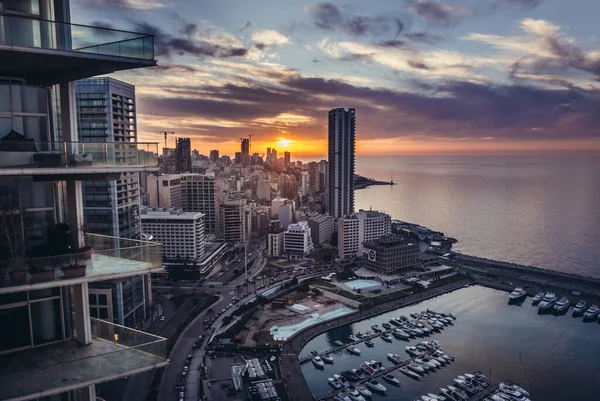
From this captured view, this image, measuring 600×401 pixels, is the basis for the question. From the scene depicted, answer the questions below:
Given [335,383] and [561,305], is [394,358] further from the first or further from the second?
[561,305]

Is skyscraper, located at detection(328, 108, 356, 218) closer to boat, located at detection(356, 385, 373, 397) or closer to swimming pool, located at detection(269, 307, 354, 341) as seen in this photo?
swimming pool, located at detection(269, 307, 354, 341)

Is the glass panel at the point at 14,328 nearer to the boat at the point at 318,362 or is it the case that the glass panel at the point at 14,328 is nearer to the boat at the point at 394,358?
the boat at the point at 318,362

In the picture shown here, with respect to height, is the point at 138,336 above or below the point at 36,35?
below

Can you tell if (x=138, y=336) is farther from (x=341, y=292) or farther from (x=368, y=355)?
(x=341, y=292)

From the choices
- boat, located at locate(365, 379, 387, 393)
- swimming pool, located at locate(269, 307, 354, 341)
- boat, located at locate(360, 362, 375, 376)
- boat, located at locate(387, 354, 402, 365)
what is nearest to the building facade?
swimming pool, located at locate(269, 307, 354, 341)

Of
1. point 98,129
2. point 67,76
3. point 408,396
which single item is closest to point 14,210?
point 67,76

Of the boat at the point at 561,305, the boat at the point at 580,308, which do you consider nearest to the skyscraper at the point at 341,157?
the boat at the point at 561,305
